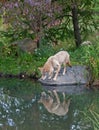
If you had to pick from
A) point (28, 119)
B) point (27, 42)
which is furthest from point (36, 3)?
point (28, 119)

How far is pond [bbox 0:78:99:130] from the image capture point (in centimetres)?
1015

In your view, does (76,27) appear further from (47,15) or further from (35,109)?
(35,109)

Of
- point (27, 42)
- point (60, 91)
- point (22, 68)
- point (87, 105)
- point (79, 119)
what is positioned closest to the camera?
point (79, 119)

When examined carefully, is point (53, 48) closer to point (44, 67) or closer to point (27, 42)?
point (27, 42)

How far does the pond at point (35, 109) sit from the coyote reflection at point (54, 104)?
0.10 metres

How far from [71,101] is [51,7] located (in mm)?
4075

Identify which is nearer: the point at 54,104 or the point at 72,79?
the point at 54,104

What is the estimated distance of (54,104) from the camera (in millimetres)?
12086

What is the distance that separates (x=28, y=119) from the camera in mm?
10711

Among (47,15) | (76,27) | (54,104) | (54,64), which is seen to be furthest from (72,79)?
(76,27)

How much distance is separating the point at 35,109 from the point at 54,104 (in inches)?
27.9

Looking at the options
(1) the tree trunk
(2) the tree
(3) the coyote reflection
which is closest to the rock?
(3) the coyote reflection

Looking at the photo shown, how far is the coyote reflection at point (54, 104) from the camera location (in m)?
11.4

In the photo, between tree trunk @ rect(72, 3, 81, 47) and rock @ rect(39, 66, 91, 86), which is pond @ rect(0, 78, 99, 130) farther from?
tree trunk @ rect(72, 3, 81, 47)
